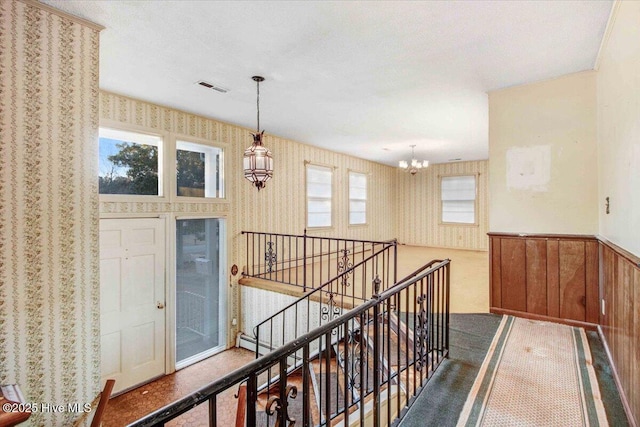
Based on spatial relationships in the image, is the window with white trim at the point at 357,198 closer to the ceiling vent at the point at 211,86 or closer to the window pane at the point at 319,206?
the window pane at the point at 319,206

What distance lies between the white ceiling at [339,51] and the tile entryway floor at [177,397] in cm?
341

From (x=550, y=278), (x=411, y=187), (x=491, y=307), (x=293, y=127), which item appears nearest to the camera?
(x=550, y=278)

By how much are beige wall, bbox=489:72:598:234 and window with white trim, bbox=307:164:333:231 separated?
13.6 ft

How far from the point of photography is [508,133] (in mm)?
3820

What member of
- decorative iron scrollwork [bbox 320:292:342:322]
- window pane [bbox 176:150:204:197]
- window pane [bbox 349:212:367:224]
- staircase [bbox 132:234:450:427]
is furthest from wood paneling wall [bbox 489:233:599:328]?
window pane [bbox 349:212:367:224]

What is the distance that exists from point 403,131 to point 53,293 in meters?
5.48

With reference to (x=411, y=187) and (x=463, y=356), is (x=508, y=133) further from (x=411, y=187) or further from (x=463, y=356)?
(x=411, y=187)

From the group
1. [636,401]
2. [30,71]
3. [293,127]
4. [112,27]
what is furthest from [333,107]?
[636,401]

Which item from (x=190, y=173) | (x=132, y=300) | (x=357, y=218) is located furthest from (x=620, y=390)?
(x=357, y=218)

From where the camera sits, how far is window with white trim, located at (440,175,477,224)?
933 cm

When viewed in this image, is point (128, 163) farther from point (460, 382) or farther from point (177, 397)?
point (460, 382)

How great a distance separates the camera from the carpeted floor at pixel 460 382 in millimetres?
2018

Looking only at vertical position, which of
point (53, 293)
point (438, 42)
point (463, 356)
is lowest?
point (463, 356)

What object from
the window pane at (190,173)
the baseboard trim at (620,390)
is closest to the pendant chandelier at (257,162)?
the window pane at (190,173)
